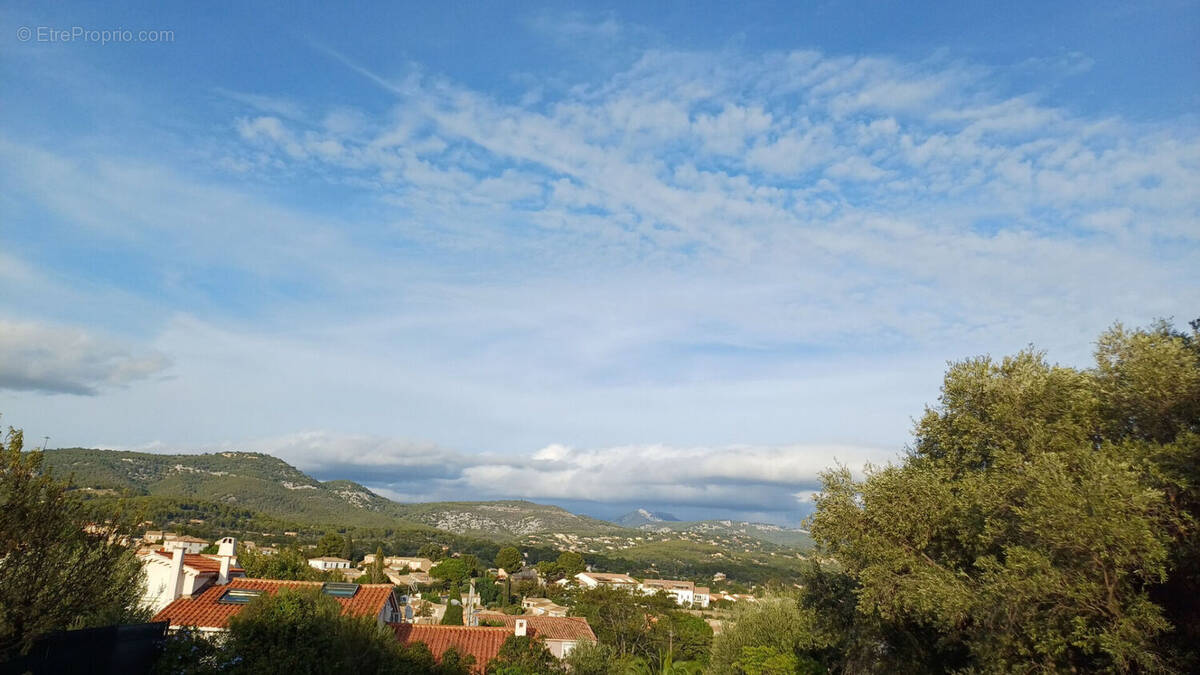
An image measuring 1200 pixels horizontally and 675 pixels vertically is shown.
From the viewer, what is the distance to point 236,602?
28828mm

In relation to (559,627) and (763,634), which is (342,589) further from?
(559,627)

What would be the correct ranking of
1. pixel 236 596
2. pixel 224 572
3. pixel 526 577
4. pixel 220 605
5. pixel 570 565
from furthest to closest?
pixel 570 565, pixel 526 577, pixel 224 572, pixel 236 596, pixel 220 605

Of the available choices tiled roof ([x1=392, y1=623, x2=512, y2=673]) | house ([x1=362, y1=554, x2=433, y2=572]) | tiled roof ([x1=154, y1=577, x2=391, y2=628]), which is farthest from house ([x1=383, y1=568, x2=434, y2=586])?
tiled roof ([x1=154, y1=577, x2=391, y2=628])

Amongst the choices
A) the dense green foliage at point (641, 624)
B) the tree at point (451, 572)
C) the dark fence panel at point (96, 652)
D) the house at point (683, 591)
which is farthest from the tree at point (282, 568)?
the house at point (683, 591)

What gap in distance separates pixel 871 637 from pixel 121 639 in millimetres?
17354

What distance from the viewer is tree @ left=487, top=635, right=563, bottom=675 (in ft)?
88.4

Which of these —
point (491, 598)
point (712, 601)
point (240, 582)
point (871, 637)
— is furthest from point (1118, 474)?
point (712, 601)

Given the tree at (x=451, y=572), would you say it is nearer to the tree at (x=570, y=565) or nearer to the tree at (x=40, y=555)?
the tree at (x=570, y=565)

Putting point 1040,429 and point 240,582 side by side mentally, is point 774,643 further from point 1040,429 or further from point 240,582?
point 240,582

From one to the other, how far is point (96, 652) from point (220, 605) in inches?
731

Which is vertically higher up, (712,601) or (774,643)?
(774,643)

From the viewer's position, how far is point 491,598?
88938 mm

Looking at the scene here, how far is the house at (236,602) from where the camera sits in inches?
1024

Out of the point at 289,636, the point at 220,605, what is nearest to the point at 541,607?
the point at 220,605
